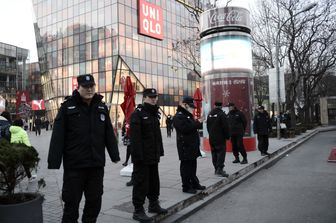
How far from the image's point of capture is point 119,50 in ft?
141

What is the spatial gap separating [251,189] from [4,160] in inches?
232

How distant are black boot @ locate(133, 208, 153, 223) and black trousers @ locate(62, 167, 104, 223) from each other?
1.04 metres

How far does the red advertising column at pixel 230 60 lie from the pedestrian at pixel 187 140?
25.8 feet

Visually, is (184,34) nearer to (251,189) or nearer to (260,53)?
(260,53)

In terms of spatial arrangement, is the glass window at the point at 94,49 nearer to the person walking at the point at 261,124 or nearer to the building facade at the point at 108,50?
the building facade at the point at 108,50

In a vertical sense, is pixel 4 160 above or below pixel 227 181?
above

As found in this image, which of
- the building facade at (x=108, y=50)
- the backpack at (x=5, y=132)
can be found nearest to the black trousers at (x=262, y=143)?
the backpack at (x=5, y=132)

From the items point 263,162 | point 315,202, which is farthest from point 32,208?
point 263,162

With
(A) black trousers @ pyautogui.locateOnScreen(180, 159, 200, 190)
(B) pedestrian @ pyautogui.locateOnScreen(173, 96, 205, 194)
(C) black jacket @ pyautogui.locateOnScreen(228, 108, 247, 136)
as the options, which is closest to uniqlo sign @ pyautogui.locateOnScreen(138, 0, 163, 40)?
(C) black jacket @ pyautogui.locateOnScreen(228, 108, 247, 136)

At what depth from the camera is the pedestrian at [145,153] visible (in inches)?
217

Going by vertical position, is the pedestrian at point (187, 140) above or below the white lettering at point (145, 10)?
below

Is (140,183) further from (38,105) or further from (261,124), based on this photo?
(38,105)

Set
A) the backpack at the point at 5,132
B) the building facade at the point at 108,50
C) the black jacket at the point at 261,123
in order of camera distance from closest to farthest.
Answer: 1. the backpack at the point at 5,132
2. the black jacket at the point at 261,123
3. the building facade at the point at 108,50

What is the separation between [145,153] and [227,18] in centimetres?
1077
